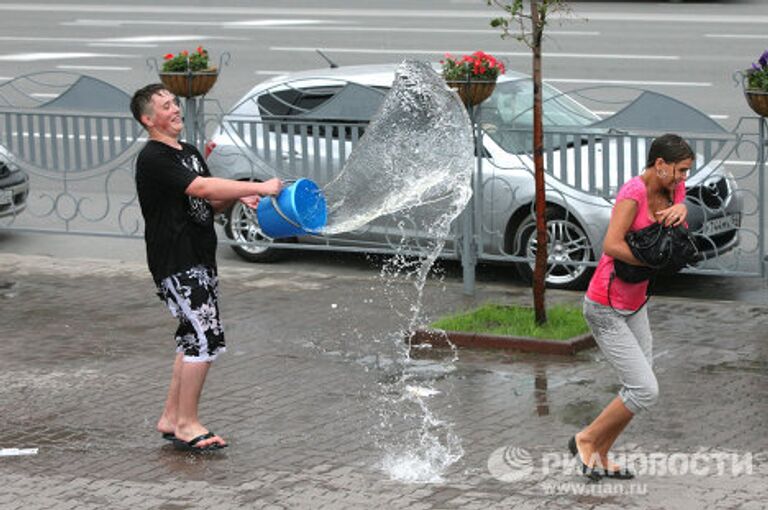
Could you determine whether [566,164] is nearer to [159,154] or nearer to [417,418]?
[417,418]

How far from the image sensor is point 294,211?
8578 millimetres

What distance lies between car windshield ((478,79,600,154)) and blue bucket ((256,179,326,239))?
13.9 feet

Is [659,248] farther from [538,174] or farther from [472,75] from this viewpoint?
[472,75]

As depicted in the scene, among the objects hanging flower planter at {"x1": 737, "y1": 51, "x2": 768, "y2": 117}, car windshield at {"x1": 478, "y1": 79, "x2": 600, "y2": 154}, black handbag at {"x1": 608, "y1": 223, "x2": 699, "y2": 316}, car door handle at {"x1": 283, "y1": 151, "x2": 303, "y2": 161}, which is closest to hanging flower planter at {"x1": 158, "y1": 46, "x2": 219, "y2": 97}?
car door handle at {"x1": 283, "y1": 151, "x2": 303, "y2": 161}

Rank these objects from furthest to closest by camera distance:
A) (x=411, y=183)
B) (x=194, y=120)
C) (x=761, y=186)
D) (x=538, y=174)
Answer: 1. (x=194, y=120)
2. (x=761, y=186)
3. (x=538, y=174)
4. (x=411, y=183)

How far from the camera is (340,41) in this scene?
98.1 ft

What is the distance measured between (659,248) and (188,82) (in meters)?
6.47

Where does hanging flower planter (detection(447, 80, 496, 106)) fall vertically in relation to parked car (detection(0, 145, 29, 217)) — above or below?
above

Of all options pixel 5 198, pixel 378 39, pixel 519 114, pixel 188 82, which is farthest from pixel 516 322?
pixel 378 39

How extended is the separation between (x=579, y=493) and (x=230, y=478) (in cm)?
183

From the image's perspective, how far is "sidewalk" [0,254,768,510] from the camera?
8.25 meters

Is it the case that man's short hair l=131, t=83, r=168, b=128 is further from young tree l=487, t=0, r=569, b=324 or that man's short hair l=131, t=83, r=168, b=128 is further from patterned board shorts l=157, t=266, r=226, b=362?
young tree l=487, t=0, r=569, b=324

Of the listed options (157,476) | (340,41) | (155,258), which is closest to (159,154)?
(155,258)

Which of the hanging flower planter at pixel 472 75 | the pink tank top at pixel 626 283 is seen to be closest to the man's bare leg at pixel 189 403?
the pink tank top at pixel 626 283
